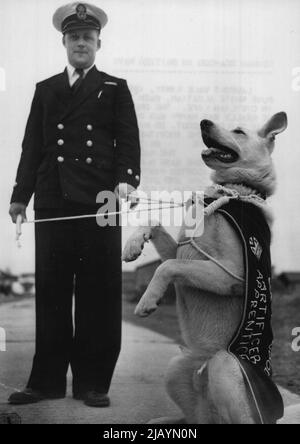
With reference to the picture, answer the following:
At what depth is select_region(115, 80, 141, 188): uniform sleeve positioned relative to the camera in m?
3.49

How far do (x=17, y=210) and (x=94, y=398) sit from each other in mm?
1038

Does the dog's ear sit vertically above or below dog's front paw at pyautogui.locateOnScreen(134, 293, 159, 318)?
above

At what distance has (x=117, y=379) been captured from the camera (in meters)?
3.50

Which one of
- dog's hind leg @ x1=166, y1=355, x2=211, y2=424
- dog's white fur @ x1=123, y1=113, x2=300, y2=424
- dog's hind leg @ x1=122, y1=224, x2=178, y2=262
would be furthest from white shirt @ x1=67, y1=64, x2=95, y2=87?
dog's hind leg @ x1=166, y1=355, x2=211, y2=424

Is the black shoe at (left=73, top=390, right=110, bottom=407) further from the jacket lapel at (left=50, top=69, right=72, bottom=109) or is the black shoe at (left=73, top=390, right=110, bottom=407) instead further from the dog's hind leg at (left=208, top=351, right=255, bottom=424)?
the jacket lapel at (left=50, top=69, right=72, bottom=109)

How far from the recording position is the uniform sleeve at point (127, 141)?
3492mm

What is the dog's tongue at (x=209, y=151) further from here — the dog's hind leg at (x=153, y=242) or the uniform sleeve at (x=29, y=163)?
the uniform sleeve at (x=29, y=163)

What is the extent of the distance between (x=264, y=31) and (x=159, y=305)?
156 cm

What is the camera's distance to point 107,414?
3377 millimetres

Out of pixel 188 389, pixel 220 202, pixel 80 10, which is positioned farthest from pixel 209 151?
pixel 188 389

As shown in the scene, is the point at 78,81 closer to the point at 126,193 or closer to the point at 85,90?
the point at 85,90

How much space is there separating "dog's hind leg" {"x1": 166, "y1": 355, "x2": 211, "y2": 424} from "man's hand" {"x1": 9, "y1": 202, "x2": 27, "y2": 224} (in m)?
1.09
